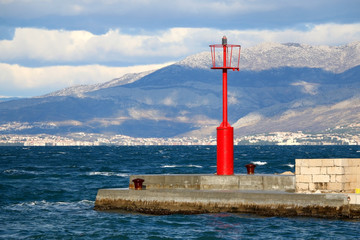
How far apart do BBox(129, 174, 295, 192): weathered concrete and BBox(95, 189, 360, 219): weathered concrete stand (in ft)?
3.36

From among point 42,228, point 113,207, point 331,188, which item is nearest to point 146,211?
point 113,207

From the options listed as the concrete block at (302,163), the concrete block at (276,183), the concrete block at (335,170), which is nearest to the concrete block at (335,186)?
the concrete block at (335,170)

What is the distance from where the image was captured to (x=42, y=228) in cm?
2725

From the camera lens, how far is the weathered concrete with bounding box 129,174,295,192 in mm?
30703

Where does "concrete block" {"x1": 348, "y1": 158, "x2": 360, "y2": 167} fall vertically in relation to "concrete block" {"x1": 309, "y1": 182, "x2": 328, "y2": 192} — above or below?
above

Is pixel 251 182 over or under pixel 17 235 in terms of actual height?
over

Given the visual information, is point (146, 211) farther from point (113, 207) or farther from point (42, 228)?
point (42, 228)

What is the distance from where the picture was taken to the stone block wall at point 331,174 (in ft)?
89.4

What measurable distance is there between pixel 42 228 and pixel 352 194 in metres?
11.8

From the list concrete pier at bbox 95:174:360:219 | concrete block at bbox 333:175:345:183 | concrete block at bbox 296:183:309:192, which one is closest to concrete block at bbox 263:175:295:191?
concrete pier at bbox 95:174:360:219

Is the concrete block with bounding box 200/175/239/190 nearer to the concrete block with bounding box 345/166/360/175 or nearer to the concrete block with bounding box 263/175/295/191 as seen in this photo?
the concrete block with bounding box 263/175/295/191

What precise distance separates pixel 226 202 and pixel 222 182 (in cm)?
A: 323

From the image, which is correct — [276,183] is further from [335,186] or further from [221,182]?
[335,186]

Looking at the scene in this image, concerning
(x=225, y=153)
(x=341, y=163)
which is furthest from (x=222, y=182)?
(x=341, y=163)
